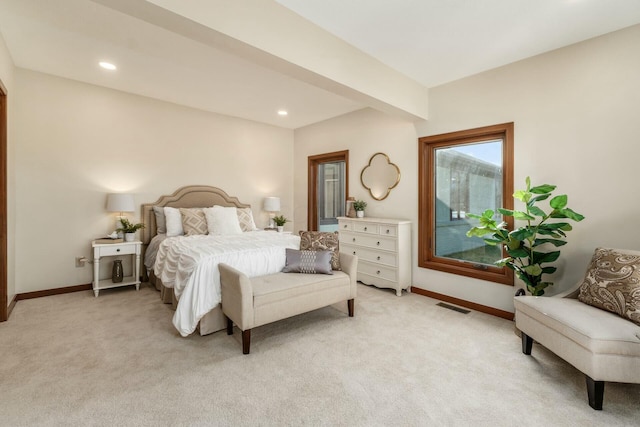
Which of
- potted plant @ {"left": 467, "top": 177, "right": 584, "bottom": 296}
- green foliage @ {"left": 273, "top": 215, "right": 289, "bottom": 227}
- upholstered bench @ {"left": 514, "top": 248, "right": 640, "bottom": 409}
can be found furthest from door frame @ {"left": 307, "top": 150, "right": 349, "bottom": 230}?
upholstered bench @ {"left": 514, "top": 248, "right": 640, "bottom": 409}

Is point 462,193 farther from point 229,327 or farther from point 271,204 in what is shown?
point 271,204

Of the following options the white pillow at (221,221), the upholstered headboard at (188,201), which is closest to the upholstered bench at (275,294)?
the white pillow at (221,221)

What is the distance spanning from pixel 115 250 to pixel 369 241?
3431mm

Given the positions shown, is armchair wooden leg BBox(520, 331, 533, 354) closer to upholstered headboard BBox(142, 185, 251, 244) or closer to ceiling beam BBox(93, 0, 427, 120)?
ceiling beam BBox(93, 0, 427, 120)

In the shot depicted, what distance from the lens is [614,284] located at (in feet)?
6.96

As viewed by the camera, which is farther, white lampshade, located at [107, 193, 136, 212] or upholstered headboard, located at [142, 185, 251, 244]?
upholstered headboard, located at [142, 185, 251, 244]

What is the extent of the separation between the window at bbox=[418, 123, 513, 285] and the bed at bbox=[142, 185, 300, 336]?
1.91 meters

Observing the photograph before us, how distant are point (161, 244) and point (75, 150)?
1.75 metres

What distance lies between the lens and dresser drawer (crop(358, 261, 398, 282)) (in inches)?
154

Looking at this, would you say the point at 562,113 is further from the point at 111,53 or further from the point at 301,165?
the point at 111,53

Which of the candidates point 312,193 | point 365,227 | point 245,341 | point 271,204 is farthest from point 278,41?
point 312,193

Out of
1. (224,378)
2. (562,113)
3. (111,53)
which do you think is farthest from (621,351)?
(111,53)

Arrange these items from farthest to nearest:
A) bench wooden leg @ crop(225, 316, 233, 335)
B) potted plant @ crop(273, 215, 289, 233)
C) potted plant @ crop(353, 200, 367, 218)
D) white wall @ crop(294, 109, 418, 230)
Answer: potted plant @ crop(273, 215, 289, 233) < potted plant @ crop(353, 200, 367, 218) < white wall @ crop(294, 109, 418, 230) < bench wooden leg @ crop(225, 316, 233, 335)

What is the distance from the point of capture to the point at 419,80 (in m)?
3.68
